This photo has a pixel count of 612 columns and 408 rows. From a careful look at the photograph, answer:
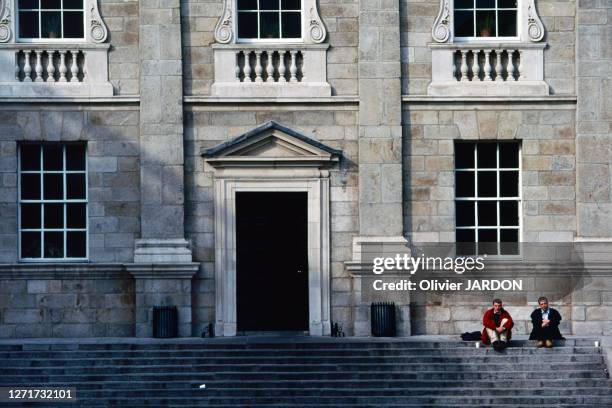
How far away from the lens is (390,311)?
92.7 ft

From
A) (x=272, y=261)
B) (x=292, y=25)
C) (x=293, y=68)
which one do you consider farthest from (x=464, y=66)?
(x=272, y=261)

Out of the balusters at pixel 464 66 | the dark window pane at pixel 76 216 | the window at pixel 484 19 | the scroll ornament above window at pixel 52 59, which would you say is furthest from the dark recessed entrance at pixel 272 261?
the window at pixel 484 19

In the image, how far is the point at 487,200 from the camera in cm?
2903

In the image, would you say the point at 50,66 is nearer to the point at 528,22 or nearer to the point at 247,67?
the point at 247,67

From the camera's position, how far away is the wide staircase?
25.2 m

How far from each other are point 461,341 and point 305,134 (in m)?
4.93

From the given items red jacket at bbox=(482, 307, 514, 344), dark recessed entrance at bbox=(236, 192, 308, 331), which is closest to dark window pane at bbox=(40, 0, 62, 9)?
dark recessed entrance at bbox=(236, 192, 308, 331)

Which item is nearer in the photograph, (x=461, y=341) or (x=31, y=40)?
(x=461, y=341)

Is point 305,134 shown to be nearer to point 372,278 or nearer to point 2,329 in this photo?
point 372,278

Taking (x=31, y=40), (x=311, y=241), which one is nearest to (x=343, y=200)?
(x=311, y=241)

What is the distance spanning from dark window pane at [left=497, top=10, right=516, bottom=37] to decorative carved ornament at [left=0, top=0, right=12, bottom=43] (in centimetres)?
925

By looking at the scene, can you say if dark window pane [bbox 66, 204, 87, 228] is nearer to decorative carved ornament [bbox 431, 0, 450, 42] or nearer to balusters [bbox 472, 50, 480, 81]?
decorative carved ornament [bbox 431, 0, 450, 42]

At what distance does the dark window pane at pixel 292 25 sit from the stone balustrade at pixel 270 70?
0.39 meters

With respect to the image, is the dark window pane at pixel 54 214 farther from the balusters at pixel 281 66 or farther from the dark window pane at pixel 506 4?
the dark window pane at pixel 506 4
